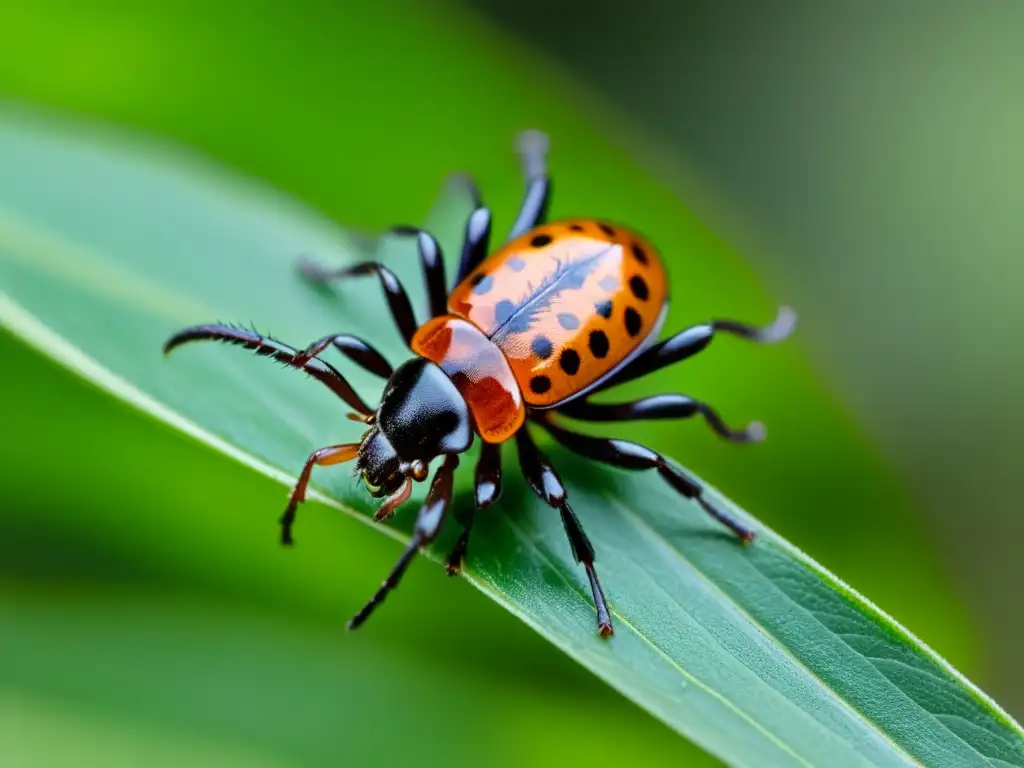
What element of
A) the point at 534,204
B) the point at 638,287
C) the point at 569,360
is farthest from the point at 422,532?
the point at 534,204

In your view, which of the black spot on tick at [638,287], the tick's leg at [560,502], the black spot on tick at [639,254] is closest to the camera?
the tick's leg at [560,502]

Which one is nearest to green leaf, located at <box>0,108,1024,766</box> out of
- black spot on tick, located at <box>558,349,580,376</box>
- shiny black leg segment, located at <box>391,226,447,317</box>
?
shiny black leg segment, located at <box>391,226,447,317</box>

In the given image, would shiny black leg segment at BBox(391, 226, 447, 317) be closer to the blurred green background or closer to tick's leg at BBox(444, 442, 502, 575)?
tick's leg at BBox(444, 442, 502, 575)

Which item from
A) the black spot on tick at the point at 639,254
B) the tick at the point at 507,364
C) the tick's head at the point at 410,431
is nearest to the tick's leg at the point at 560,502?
the tick at the point at 507,364

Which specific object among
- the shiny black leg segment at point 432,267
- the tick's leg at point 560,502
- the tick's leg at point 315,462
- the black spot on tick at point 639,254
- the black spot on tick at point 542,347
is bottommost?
the tick's leg at point 315,462

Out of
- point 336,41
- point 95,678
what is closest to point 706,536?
point 95,678

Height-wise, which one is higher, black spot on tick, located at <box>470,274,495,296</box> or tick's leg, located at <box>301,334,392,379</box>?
black spot on tick, located at <box>470,274,495,296</box>

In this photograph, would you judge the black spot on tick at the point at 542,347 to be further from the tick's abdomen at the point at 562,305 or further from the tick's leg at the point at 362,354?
the tick's leg at the point at 362,354
